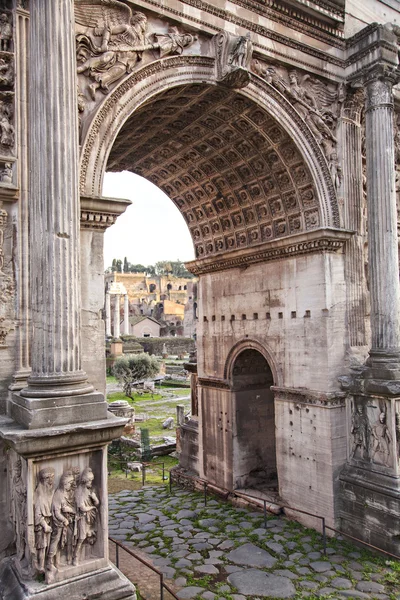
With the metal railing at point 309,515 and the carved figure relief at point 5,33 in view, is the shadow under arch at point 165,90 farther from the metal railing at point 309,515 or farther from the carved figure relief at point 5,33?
the metal railing at point 309,515

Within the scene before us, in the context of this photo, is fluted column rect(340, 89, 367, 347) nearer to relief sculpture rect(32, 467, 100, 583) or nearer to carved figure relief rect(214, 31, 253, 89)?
carved figure relief rect(214, 31, 253, 89)

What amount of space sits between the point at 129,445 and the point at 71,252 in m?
13.7

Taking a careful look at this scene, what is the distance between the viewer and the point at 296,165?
9.70 m

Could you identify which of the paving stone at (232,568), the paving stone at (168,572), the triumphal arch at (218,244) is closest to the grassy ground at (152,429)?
the triumphal arch at (218,244)

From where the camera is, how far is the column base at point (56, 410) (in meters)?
5.15

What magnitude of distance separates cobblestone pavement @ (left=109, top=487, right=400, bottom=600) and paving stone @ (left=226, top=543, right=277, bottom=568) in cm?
2

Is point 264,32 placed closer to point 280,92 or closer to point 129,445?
point 280,92

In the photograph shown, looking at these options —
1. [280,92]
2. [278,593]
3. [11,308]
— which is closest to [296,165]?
[280,92]

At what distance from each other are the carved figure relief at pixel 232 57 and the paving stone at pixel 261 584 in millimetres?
7958

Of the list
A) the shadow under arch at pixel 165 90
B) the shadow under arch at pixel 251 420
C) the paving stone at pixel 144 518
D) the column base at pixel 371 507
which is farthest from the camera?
the shadow under arch at pixel 251 420

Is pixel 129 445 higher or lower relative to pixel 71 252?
lower

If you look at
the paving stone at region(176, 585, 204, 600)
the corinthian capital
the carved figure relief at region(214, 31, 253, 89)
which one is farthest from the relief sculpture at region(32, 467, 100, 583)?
the corinthian capital

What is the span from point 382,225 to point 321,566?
5.98 meters

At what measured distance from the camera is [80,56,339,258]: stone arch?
716 centimetres
